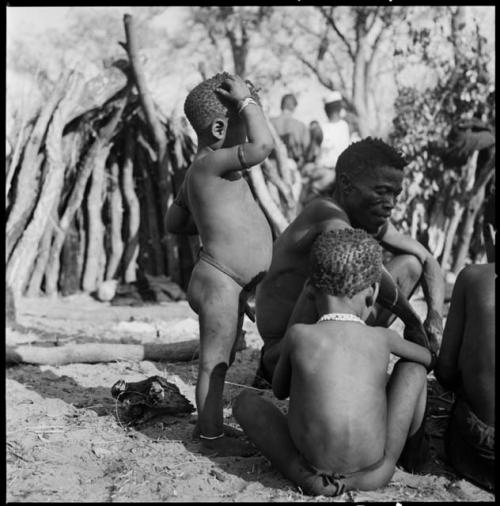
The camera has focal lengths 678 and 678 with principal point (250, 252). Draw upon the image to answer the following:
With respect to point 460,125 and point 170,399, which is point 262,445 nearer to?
point 170,399

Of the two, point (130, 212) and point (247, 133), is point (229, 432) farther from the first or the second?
point (130, 212)

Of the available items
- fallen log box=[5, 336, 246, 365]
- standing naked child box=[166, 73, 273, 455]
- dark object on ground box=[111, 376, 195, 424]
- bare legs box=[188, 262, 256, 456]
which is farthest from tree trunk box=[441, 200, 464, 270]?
bare legs box=[188, 262, 256, 456]

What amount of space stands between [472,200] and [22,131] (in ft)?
20.8

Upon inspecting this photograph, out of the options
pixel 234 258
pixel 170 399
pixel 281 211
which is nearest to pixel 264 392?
pixel 170 399

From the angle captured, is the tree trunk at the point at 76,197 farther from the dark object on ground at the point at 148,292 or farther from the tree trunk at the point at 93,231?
the dark object on ground at the point at 148,292

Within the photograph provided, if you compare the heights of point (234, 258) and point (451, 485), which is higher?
point (234, 258)

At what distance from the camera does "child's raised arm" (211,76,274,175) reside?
10.2ft

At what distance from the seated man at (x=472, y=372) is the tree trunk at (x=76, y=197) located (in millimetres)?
7267

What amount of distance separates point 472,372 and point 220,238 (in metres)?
1.31

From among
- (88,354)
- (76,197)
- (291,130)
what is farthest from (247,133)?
(76,197)

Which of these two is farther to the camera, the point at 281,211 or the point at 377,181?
the point at 281,211

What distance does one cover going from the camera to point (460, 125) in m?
9.70

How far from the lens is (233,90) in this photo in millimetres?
3293

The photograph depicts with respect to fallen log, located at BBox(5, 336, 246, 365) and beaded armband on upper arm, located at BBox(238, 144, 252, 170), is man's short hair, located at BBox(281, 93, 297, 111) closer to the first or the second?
fallen log, located at BBox(5, 336, 246, 365)
